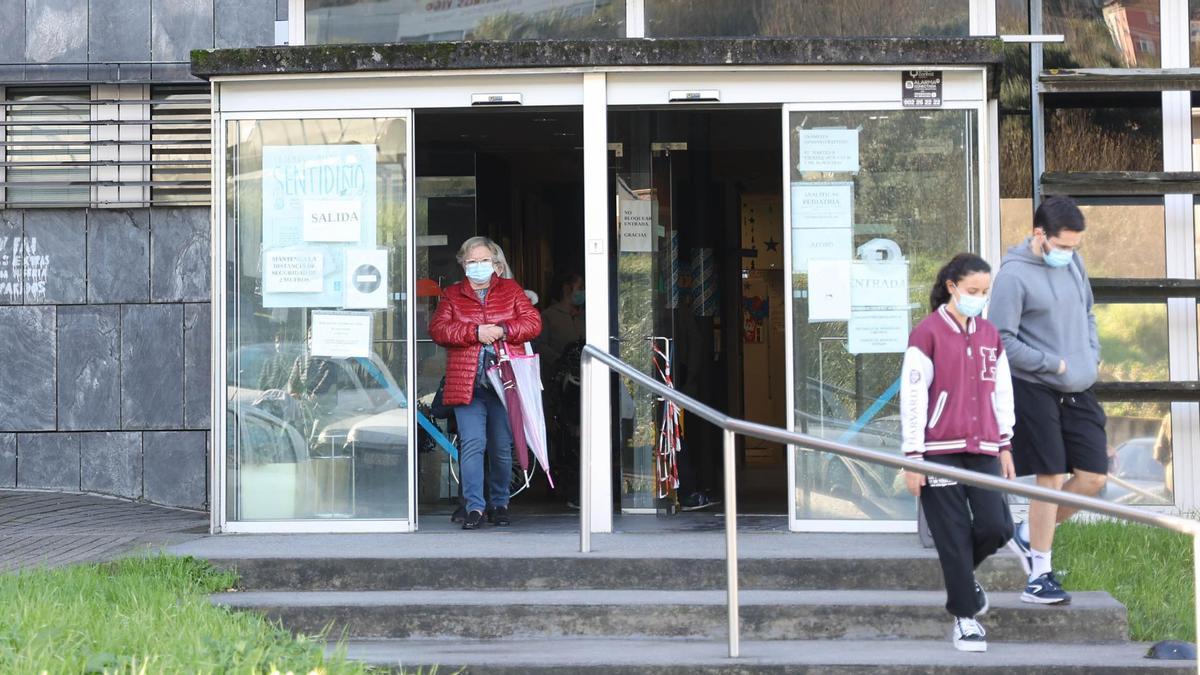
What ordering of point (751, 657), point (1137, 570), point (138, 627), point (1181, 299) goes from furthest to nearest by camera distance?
point (1181, 299)
point (1137, 570)
point (751, 657)
point (138, 627)

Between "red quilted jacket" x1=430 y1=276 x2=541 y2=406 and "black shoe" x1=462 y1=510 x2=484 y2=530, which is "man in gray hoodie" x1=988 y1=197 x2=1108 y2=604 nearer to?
"red quilted jacket" x1=430 y1=276 x2=541 y2=406

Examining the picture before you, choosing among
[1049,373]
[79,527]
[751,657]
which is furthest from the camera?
[79,527]

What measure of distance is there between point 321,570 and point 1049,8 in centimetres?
578

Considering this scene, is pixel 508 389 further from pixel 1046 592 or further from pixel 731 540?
pixel 1046 592

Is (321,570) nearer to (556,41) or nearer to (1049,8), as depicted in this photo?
(556,41)

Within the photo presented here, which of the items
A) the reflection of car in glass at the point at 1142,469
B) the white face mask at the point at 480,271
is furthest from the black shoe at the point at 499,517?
the reflection of car in glass at the point at 1142,469

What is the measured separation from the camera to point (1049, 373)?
20.6ft

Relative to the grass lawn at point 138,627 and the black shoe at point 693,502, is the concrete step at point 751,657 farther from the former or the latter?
the black shoe at point 693,502

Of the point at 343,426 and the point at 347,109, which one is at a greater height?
the point at 347,109

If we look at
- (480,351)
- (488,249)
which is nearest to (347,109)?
(488,249)

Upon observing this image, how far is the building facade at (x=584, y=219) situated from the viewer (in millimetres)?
7887

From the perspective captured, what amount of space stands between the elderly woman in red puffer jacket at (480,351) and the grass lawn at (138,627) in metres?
1.69

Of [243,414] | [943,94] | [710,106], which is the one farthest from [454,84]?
[943,94]

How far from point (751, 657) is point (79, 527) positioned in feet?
14.6
